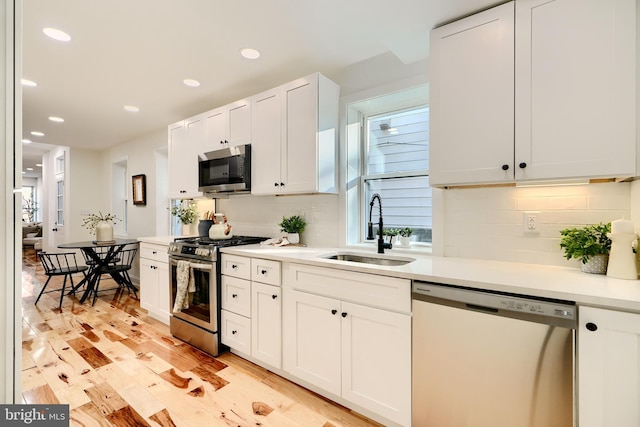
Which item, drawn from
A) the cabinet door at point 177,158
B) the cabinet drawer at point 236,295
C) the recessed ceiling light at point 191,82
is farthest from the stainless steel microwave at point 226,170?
the cabinet drawer at point 236,295

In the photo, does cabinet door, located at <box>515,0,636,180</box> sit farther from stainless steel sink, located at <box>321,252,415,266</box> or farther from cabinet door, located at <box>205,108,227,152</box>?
cabinet door, located at <box>205,108,227,152</box>

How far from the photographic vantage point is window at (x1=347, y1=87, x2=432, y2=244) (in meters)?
2.39

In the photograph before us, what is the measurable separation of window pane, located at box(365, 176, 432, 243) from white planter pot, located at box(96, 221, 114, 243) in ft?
13.2

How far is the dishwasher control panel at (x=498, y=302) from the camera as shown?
1.24 m

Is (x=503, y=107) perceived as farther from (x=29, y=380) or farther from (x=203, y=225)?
(x=29, y=380)

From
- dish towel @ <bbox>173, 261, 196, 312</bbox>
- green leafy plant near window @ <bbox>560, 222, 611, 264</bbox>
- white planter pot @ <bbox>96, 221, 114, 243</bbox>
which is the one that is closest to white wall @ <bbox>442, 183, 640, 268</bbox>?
green leafy plant near window @ <bbox>560, 222, 611, 264</bbox>

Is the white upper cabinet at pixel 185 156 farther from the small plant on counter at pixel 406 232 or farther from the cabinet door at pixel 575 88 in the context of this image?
the cabinet door at pixel 575 88

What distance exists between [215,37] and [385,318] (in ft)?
7.27

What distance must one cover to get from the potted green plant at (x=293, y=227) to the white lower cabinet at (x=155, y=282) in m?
1.35

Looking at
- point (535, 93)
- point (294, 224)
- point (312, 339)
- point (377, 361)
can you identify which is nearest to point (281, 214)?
point (294, 224)

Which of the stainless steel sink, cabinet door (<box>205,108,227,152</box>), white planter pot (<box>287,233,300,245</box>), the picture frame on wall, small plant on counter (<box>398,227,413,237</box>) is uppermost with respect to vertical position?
cabinet door (<box>205,108,227,152</box>)

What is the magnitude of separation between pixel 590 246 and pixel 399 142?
4.78 feet

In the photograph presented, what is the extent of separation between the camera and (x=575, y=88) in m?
1.45

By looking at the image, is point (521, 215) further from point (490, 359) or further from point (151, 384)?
point (151, 384)
